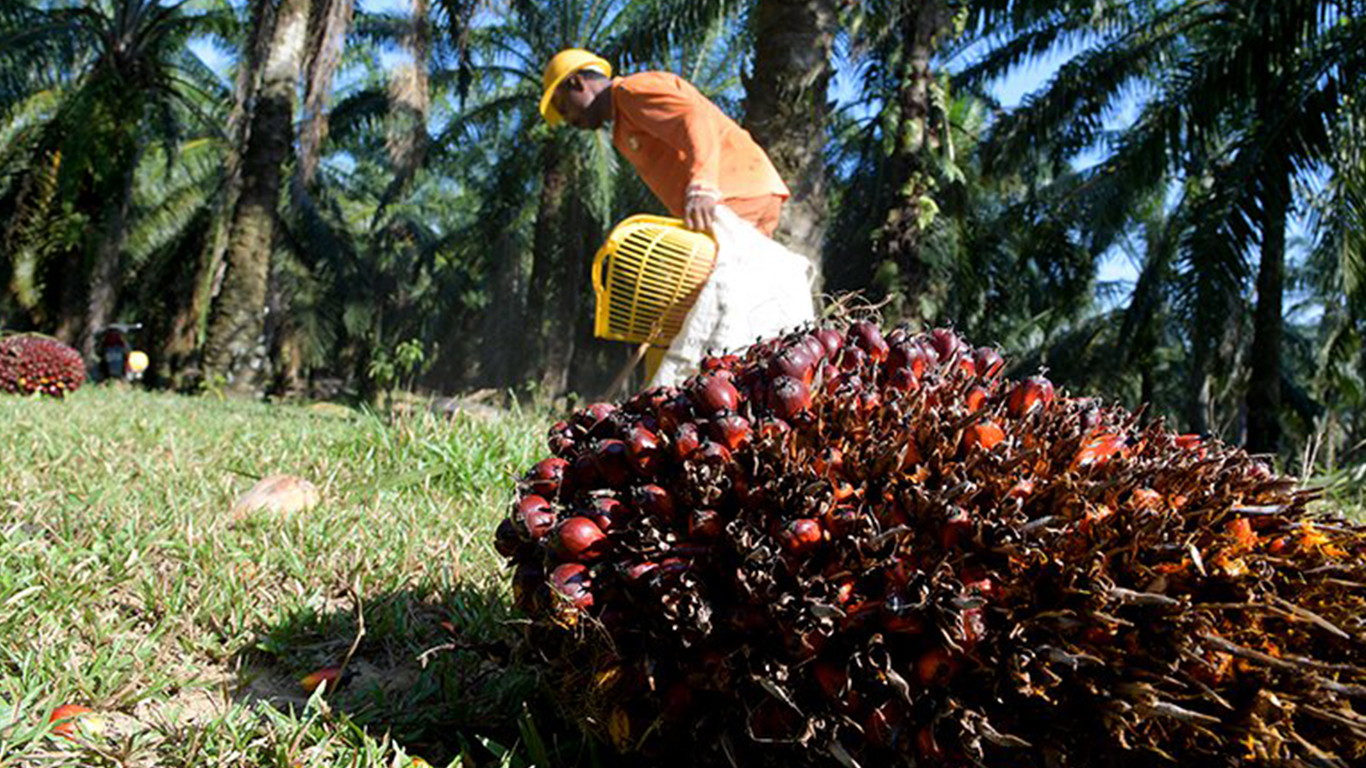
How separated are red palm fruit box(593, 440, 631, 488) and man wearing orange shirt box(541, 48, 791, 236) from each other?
7.91 ft

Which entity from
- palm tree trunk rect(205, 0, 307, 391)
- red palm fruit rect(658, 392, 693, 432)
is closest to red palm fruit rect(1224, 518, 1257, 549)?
red palm fruit rect(658, 392, 693, 432)

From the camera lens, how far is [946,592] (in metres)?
1.23

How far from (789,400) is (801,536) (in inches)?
8.7

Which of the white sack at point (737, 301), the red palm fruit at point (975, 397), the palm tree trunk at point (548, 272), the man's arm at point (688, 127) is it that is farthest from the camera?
the palm tree trunk at point (548, 272)

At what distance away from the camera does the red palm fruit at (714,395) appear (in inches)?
57.7

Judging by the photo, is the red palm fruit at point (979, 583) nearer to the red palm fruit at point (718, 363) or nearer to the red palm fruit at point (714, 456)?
the red palm fruit at point (714, 456)

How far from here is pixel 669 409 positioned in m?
1.52

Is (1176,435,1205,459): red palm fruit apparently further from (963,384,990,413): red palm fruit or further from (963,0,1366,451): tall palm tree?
(963,0,1366,451): tall palm tree

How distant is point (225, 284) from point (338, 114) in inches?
408

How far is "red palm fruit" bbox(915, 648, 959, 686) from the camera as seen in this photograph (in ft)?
4.06

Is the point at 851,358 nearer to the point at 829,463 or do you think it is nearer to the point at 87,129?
the point at 829,463

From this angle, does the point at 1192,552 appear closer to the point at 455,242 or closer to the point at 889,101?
the point at 889,101

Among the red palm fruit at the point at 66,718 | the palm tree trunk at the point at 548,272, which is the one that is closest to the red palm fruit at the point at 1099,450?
the red palm fruit at the point at 66,718

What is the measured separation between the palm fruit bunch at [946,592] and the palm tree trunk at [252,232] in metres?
12.5
